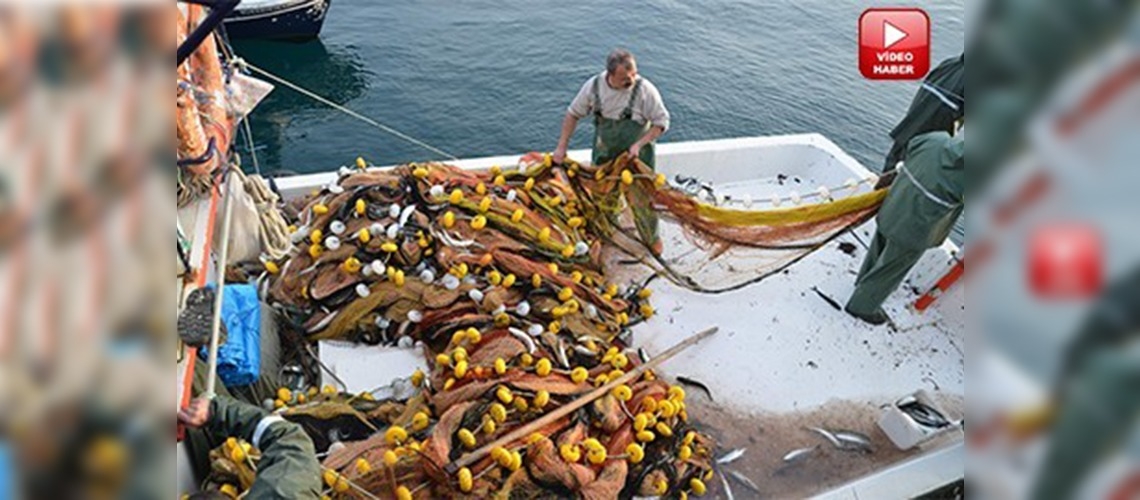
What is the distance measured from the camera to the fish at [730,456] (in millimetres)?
4571

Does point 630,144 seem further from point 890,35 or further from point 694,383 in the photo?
point 890,35

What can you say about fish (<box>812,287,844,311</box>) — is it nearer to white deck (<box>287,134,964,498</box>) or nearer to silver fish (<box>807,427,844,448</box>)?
white deck (<box>287,134,964,498</box>)

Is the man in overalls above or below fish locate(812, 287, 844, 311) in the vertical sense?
above

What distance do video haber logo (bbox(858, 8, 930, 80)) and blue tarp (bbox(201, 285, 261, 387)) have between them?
9.21 m

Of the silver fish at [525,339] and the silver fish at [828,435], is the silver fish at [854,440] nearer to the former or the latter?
the silver fish at [828,435]

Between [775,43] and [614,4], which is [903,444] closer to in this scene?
[775,43]

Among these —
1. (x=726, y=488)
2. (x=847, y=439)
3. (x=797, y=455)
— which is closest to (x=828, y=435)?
(x=847, y=439)

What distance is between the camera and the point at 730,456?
4.60 metres

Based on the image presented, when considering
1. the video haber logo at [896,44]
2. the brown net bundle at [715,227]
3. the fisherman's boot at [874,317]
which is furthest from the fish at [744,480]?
the video haber logo at [896,44]

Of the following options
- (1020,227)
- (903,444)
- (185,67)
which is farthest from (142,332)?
(903,444)

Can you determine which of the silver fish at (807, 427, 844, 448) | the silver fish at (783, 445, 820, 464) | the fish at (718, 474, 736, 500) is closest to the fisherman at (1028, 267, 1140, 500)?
the fish at (718, 474, 736, 500)

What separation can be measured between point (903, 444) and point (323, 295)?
3820 mm

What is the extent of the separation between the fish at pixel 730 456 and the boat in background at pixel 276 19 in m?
12.8

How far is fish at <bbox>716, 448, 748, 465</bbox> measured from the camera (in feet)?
15.0
